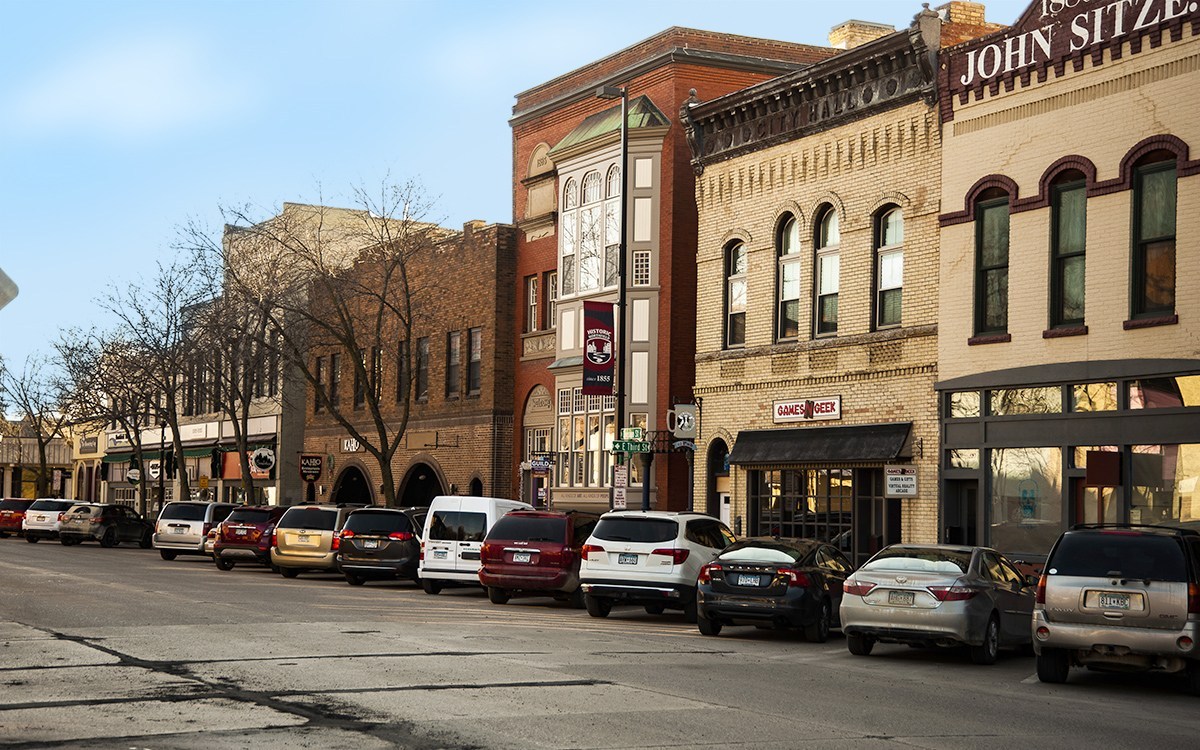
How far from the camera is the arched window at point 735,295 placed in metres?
35.0

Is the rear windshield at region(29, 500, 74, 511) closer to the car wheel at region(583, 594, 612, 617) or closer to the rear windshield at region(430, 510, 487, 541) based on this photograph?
the rear windshield at region(430, 510, 487, 541)

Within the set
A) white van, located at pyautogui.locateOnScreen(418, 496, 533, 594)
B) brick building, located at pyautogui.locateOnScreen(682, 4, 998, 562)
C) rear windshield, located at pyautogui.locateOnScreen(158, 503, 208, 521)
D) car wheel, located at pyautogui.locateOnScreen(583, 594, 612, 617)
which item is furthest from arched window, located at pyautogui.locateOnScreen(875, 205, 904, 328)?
rear windshield, located at pyautogui.locateOnScreen(158, 503, 208, 521)

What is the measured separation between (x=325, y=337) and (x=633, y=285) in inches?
795

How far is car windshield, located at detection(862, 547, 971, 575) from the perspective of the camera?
18.4m

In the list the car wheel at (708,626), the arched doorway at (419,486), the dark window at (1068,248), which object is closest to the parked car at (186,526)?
the arched doorway at (419,486)

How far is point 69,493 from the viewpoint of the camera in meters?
104

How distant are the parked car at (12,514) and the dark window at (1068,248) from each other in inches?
1846

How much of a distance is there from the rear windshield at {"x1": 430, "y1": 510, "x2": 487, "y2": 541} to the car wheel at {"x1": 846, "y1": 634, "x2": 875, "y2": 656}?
10813 millimetres

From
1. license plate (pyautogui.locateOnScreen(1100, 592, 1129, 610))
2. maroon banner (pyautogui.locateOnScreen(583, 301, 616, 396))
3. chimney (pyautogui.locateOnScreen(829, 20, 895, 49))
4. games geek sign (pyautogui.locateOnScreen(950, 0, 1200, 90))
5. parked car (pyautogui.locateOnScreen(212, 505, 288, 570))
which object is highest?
chimney (pyautogui.locateOnScreen(829, 20, 895, 49))

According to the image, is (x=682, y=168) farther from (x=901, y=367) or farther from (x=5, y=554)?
(x=5, y=554)

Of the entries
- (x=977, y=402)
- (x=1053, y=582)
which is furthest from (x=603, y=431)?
(x=1053, y=582)

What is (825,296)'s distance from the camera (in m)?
32.5

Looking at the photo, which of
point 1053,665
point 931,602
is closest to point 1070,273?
point 931,602

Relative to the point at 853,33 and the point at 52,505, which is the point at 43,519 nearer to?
the point at 52,505
